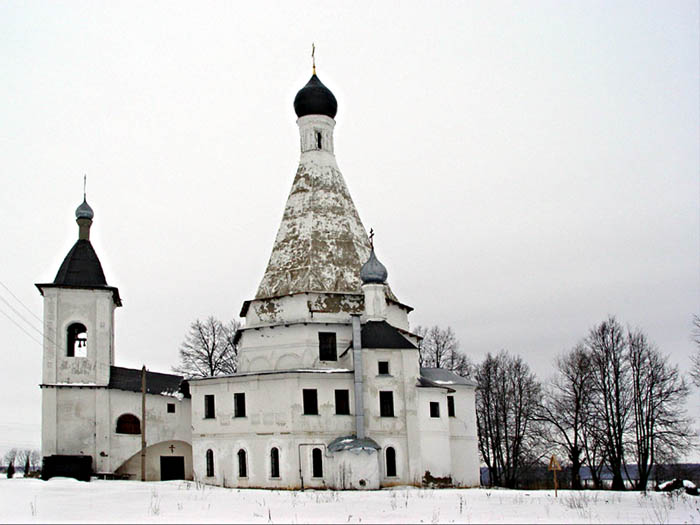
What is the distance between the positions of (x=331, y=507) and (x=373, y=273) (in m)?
15.5

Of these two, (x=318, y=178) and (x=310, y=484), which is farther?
(x=318, y=178)

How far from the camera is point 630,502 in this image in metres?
21.8

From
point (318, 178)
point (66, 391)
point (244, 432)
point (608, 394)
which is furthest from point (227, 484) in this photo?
point (608, 394)

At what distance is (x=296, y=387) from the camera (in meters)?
32.7

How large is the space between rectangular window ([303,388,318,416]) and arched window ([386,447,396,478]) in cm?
310

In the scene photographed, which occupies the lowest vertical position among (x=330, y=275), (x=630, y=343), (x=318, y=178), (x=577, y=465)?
(x=577, y=465)

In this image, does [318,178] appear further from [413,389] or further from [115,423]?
[115,423]

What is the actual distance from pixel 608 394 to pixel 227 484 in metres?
16.9

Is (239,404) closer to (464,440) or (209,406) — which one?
(209,406)

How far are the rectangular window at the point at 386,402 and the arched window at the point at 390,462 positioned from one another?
1.39 metres

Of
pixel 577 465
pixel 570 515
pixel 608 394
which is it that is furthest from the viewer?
pixel 577 465

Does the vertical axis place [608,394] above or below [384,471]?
above

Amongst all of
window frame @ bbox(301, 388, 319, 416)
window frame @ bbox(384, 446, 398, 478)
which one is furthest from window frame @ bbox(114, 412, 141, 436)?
window frame @ bbox(384, 446, 398, 478)

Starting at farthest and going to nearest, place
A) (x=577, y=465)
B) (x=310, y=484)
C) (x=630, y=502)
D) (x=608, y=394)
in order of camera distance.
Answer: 1. (x=577, y=465)
2. (x=608, y=394)
3. (x=310, y=484)
4. (x=630, y=502)
